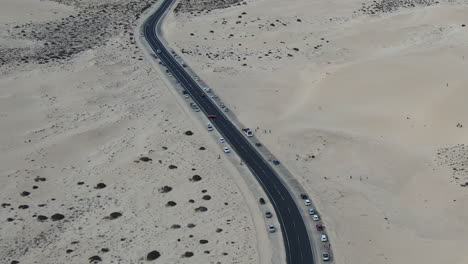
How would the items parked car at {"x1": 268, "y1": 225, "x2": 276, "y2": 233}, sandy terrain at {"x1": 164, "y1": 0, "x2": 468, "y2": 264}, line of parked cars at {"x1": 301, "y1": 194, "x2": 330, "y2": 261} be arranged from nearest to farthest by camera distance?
line of parked cars at {"x1": 301, "y1": 194, "x2": 330, "y2": 261} < parked car at {"x1": 268, "y1": 225, "x2": 276, "y2": 233} < sandy terrain at {"x1": 164, "y1": 0, "x2": 468, "y2": 264}

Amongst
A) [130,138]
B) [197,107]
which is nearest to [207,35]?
[197,107]

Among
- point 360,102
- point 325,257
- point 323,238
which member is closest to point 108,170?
point 323,238

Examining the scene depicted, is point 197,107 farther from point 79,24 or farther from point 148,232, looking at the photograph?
Result: point 79,24

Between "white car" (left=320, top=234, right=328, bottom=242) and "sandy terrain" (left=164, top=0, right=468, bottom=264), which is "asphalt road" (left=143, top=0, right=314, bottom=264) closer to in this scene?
"white car" (left=320, top=234, right=328, bottom=242)

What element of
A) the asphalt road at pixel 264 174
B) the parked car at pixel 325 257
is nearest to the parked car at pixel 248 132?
the asphalt road at pixel 264 174

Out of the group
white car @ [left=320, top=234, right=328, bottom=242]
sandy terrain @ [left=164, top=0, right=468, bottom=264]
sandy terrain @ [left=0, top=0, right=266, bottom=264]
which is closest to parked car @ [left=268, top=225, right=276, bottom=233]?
sandy terrain @ [left=0, top=0, right=266, bottom=264]

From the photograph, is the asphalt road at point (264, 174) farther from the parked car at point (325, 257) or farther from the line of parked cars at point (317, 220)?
the line of parked cars at point (317, 220)

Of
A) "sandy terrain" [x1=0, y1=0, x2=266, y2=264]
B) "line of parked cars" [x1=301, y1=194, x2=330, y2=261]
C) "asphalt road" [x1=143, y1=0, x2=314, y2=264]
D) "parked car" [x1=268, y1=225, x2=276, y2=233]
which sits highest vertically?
"line of parked cars" [x1=301, y1=194, x2=330, y2=261]
